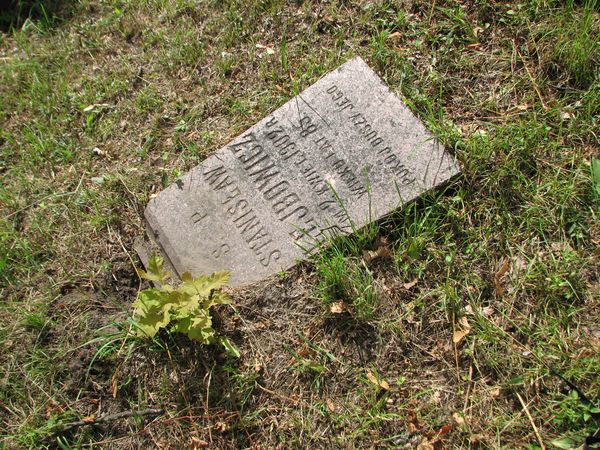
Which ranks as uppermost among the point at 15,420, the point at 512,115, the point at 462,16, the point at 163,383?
the point at 462,16

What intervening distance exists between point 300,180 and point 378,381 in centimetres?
105

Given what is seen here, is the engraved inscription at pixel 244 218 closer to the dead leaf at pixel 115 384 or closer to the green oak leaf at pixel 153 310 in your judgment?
the green oak leaf at pixel 153 310

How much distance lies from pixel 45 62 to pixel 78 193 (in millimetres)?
1288

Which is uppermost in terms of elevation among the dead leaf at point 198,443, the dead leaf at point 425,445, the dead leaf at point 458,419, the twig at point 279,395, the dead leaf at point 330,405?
the dead leaf at point 458,419

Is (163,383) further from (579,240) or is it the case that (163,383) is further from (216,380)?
(579,240)

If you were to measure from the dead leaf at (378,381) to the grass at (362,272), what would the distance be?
0.01 m

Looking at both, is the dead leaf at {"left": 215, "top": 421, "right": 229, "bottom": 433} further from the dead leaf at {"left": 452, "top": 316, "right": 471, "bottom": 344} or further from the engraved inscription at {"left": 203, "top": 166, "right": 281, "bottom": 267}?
the dead leaf at {"left": 452, "top": 316, "right": 471, "bottom": 344}

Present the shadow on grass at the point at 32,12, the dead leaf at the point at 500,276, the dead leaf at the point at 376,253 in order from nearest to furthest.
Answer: the dead leaf at the point at 500,276
the dead leaf at the point at 376,253
the shadow on grass at the point at 32,12

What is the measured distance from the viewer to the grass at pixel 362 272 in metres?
2.31

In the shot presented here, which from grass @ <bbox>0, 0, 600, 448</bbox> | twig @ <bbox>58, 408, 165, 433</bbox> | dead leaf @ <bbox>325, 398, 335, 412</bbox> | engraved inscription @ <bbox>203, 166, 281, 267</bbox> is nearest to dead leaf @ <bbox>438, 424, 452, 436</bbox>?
grass @ <bbox>0, 0, 600, 448</bbox>

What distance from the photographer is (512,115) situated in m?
2.75

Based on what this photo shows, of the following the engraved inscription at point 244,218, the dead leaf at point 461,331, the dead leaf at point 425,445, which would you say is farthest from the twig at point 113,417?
the dead leaf at point 461,331

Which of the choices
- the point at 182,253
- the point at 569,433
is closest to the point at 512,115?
the point at 569,433

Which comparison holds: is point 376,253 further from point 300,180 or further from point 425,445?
point 425,445
